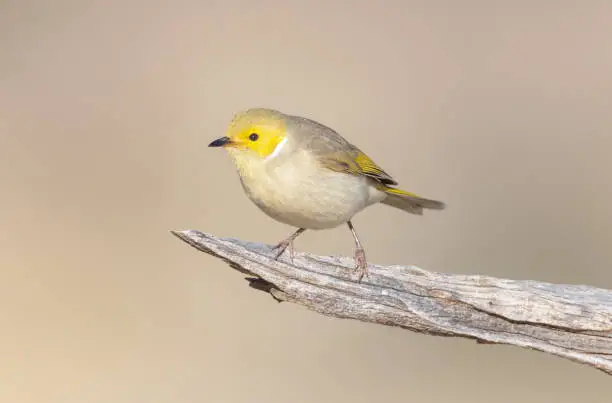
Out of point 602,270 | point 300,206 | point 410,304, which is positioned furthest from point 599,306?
point 602,270

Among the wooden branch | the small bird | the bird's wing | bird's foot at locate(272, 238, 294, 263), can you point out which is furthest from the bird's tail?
A: the wooden branch

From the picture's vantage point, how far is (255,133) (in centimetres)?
351

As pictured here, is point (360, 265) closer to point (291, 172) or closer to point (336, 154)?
point (291, 172)

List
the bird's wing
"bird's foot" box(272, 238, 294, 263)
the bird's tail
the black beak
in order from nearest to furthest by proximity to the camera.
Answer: "bird's foot" box(272, 238, 294, 263) < the black beak < the bird's wing < the bird's tail

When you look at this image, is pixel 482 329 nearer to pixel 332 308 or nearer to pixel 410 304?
pixel 410 304

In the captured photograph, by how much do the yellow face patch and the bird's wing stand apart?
0.77 feet

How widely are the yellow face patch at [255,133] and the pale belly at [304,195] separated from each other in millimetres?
109

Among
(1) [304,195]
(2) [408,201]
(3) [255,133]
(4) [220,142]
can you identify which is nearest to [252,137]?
(3) [255,133]

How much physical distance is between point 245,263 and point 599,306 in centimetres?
130

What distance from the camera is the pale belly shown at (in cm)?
345

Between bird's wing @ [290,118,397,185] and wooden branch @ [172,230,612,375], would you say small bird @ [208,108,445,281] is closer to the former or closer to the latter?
bird's wing @ [290,118,397,185]

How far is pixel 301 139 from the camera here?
12.2 ft

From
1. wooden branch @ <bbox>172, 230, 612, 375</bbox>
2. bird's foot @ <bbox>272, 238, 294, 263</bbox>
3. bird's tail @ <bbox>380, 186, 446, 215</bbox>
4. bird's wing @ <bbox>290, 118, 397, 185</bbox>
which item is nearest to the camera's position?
wooden branch @ <bbox>172, 230, 612, 375</bbox>

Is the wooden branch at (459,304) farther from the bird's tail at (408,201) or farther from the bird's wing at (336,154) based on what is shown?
the bird's tail at (408,201)
